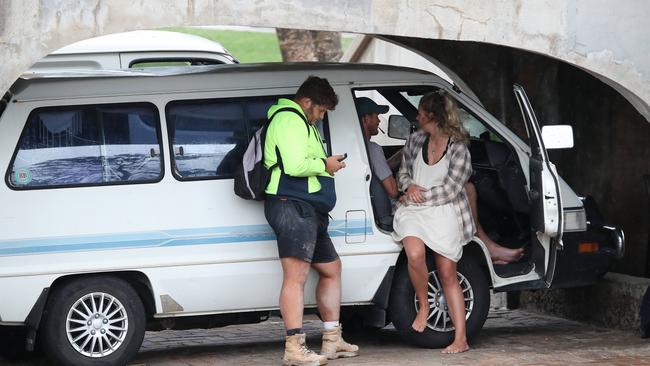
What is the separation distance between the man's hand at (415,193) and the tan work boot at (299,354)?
1254 mm

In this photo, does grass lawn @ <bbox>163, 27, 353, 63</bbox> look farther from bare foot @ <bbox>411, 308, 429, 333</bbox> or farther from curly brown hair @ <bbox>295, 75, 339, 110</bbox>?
curly brown hair @ <bbox>295, 75, 339, 110</bbox>

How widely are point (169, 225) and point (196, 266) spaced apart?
12.9 inches

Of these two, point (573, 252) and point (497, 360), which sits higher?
point (573, 252)

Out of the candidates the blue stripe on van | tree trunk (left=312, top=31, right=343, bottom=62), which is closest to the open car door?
the blue stripe on van

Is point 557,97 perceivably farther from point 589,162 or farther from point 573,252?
point 573,252

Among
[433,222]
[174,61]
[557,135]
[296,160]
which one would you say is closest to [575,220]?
[557,135]

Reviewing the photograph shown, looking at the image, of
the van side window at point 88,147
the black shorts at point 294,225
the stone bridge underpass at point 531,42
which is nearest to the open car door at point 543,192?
the stone bridge underpass at point 531,42

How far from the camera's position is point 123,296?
27.3 ft

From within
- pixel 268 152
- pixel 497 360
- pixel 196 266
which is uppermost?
pixel 268 152

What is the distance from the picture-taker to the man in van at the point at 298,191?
8203mm

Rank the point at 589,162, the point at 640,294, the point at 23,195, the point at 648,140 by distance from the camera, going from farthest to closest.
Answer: the point at 589,162 < the point at 648,140 < the point at 640,294 < the point at 23,195

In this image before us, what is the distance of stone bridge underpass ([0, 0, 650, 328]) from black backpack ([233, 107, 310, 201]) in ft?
2.44

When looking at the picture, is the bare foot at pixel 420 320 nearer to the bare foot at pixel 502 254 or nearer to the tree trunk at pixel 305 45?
the bare foot at pixel 502 254

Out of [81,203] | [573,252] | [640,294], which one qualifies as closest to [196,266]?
[81,203]
